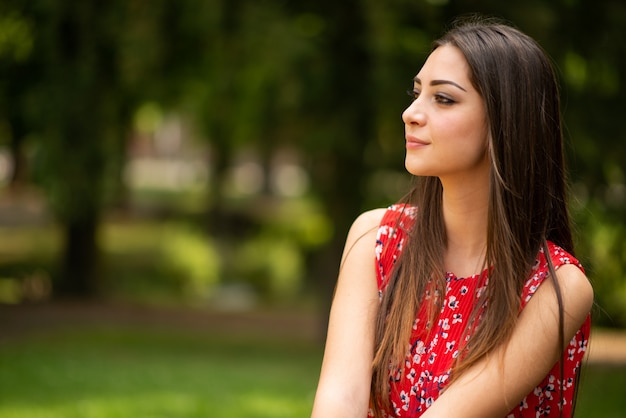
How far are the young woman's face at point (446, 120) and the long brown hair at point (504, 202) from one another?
0.03m

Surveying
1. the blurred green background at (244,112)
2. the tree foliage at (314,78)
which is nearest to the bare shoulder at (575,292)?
the blurred green background at (244,112)

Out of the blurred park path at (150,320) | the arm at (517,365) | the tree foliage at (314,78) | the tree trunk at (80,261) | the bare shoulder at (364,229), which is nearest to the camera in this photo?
the arm at (517,365)

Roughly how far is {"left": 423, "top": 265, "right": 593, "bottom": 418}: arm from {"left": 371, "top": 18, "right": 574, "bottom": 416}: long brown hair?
1.0 inches

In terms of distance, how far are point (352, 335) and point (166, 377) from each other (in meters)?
6.48

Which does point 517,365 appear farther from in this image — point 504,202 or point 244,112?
point 244,112

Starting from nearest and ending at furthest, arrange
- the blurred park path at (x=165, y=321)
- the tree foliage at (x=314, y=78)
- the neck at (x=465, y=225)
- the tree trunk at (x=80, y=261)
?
1. the neck at (x=465, y=225)
2. the tree foliage at (x=314, y=78)
3. the blurred park path at (x=165, y=321)
4. the tree trunk at (x=80, y=261)

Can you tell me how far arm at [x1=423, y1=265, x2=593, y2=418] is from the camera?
2.10 m

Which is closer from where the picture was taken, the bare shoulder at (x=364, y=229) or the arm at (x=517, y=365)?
the arm at (x=517, y=365)

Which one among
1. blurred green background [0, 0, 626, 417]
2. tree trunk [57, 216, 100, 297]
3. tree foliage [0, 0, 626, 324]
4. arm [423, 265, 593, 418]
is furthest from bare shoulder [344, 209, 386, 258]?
tree trunk [57, 216, 100, 297]

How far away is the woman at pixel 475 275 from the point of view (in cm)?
212

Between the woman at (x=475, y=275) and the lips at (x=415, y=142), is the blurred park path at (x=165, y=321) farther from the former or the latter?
the lips at (x=415, y=142)

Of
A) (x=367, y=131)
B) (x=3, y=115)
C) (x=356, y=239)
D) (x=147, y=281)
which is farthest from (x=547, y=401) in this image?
(x=147, y=281)

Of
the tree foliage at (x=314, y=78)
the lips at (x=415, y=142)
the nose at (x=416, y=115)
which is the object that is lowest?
the lips at (x=415, y=142)

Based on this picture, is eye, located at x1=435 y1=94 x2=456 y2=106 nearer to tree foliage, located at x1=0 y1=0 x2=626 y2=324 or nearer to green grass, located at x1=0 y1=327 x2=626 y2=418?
green grass, located at x1=0 y1=327 x2=626 y2=418
